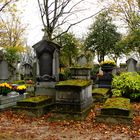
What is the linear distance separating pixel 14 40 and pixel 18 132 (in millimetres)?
39302

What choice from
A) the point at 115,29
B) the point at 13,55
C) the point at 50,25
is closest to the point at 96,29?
the point at 115,29

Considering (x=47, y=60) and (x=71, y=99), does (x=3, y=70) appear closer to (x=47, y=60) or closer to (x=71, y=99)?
(x=47, y=60)

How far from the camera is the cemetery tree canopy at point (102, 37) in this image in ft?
122

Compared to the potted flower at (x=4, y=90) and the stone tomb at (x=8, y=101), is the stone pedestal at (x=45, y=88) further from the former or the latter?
the potted flower at (x=4, y=90)

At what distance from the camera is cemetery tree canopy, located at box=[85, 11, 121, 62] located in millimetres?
37125

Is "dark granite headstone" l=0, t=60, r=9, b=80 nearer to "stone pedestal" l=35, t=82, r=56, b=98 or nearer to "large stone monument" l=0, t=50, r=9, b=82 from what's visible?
"large stone monument" l=0, t=50, r=9, b=82

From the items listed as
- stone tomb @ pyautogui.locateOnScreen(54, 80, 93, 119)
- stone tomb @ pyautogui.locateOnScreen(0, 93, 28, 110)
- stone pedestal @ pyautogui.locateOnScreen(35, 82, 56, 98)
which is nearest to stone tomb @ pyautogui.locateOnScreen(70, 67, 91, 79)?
stone pedestal @ pyautogui.locateOnScreen(35, 82, 56, 98)

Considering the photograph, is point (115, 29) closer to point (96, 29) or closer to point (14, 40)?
point (96, 29)

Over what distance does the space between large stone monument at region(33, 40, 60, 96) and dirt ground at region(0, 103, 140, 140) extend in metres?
2.84

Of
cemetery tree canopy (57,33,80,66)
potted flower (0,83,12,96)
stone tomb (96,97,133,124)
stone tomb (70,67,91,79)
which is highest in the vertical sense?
cemetery tree canopy (57,33,80,66)

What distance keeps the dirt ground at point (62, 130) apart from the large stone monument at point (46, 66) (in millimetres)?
2838

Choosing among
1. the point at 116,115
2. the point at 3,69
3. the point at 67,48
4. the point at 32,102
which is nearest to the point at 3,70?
the point at 3,69

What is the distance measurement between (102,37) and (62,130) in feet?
102

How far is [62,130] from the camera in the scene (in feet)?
23.9
